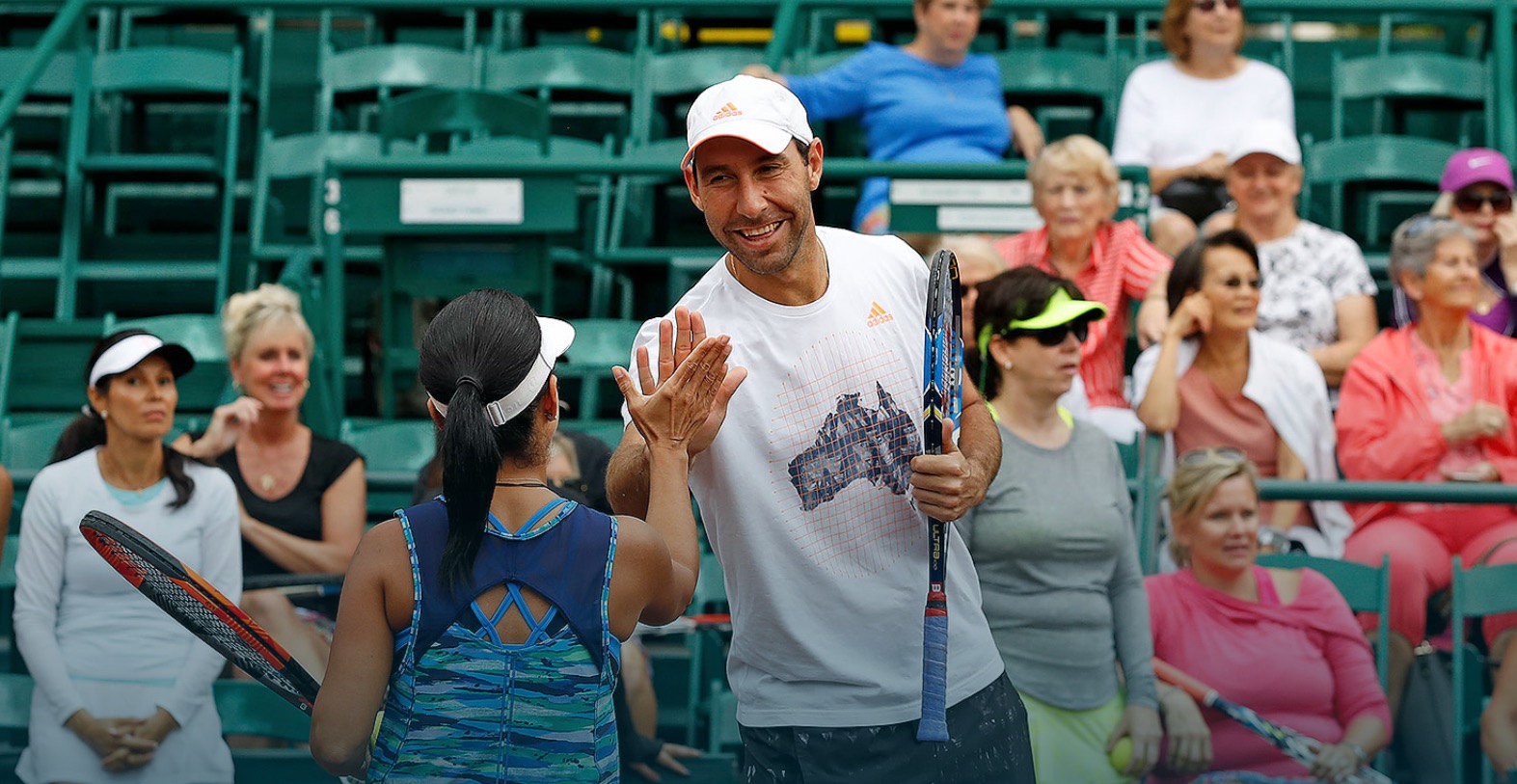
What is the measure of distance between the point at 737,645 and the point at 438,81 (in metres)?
5.28

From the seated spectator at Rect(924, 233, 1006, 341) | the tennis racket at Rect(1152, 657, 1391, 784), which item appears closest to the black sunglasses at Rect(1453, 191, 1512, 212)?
the seated spectator at Rect(924, 233, 1006, 341)

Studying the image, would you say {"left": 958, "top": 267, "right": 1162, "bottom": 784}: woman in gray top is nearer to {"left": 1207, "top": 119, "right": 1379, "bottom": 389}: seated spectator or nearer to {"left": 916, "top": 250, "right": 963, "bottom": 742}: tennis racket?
{"left": 916, "top": 250, "right": 963, "bottom": 742}: tennis racket

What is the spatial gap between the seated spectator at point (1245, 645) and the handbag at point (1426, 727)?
11cm

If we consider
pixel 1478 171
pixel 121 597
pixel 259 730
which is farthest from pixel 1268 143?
pixel 121 597

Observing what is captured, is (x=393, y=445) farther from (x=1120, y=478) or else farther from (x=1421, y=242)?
(x=1421, y=242)

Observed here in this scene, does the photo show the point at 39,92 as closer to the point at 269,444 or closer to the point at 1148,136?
the point at 269,444

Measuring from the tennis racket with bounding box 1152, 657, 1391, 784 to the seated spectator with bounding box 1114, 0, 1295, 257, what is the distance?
2.73 metres

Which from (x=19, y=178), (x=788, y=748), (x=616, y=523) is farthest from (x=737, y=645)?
(x=19, y=178)

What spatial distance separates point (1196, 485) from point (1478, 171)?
2.21m

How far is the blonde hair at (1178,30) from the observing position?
6391 millimetres

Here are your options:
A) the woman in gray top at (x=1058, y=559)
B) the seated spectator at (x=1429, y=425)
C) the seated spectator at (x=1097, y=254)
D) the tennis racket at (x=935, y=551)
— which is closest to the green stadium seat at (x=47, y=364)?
the seated spectator at (x=1097, y=254)

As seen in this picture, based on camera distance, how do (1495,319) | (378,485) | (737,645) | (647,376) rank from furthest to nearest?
(1495,319)
(378,485)
(737,645)
(647,376)

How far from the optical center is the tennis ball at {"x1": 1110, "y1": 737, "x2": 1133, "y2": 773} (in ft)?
11.9

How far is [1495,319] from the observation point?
214 inches
